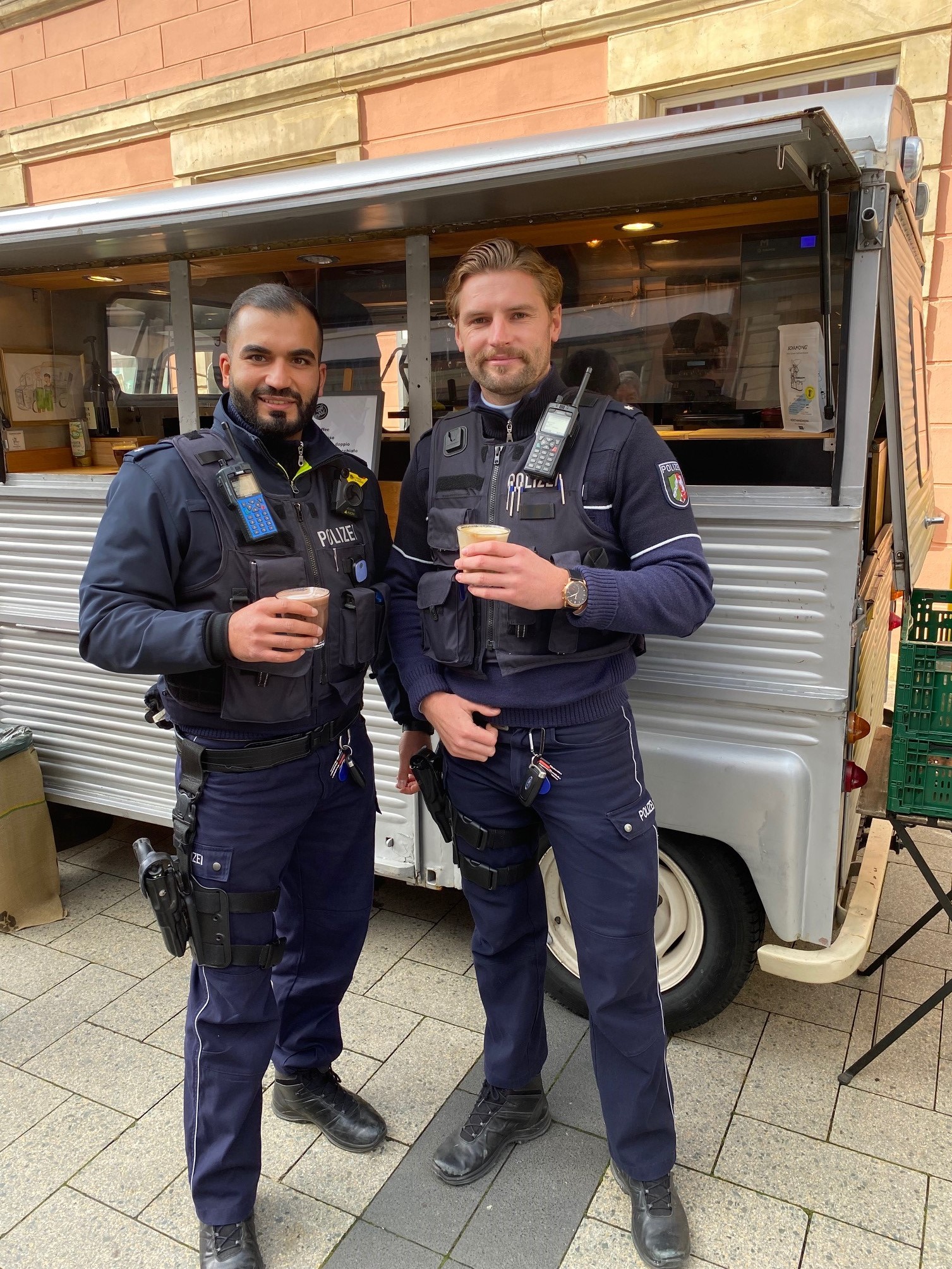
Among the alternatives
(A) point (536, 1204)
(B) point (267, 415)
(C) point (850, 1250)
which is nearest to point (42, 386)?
(B) point (267, 415)

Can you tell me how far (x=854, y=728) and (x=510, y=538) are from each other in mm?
1195

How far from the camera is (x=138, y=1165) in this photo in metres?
2.56

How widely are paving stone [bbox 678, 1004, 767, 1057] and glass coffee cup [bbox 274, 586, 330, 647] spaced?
6.40 feet

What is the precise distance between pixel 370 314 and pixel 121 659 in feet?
7.43

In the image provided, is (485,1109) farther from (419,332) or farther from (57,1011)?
(419,332)

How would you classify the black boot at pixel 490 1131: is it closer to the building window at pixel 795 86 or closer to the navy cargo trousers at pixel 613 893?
the navy cargo trousers at pixel 613 893

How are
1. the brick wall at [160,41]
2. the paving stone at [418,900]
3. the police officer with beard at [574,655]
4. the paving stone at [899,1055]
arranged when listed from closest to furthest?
1. the police officer with beard at [574,655]
2. the paving stone at [899,1055]
3. the paving stone at [418,900]
4. the brick wall at [160,41]

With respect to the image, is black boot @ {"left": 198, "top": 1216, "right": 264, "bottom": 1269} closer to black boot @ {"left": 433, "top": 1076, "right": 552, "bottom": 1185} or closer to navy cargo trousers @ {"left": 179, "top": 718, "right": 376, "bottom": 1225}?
navy cargo trousers @ {"left": 179, "top": 718, "right": 376, "bottom": 1225}

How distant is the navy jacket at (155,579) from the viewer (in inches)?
78.2

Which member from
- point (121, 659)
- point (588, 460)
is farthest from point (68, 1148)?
point (588, 460)

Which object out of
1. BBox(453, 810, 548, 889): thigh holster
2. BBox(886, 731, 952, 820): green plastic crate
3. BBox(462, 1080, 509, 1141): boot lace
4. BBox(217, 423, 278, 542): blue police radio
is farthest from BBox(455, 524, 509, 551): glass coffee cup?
BBox(462, 1080, 509, 1141): boot lace

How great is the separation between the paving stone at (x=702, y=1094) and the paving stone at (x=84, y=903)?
7.86 ft

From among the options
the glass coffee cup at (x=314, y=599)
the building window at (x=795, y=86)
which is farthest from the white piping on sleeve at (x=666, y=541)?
the building window at (x=795, y=86)

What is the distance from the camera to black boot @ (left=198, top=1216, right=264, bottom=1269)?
2.20m
